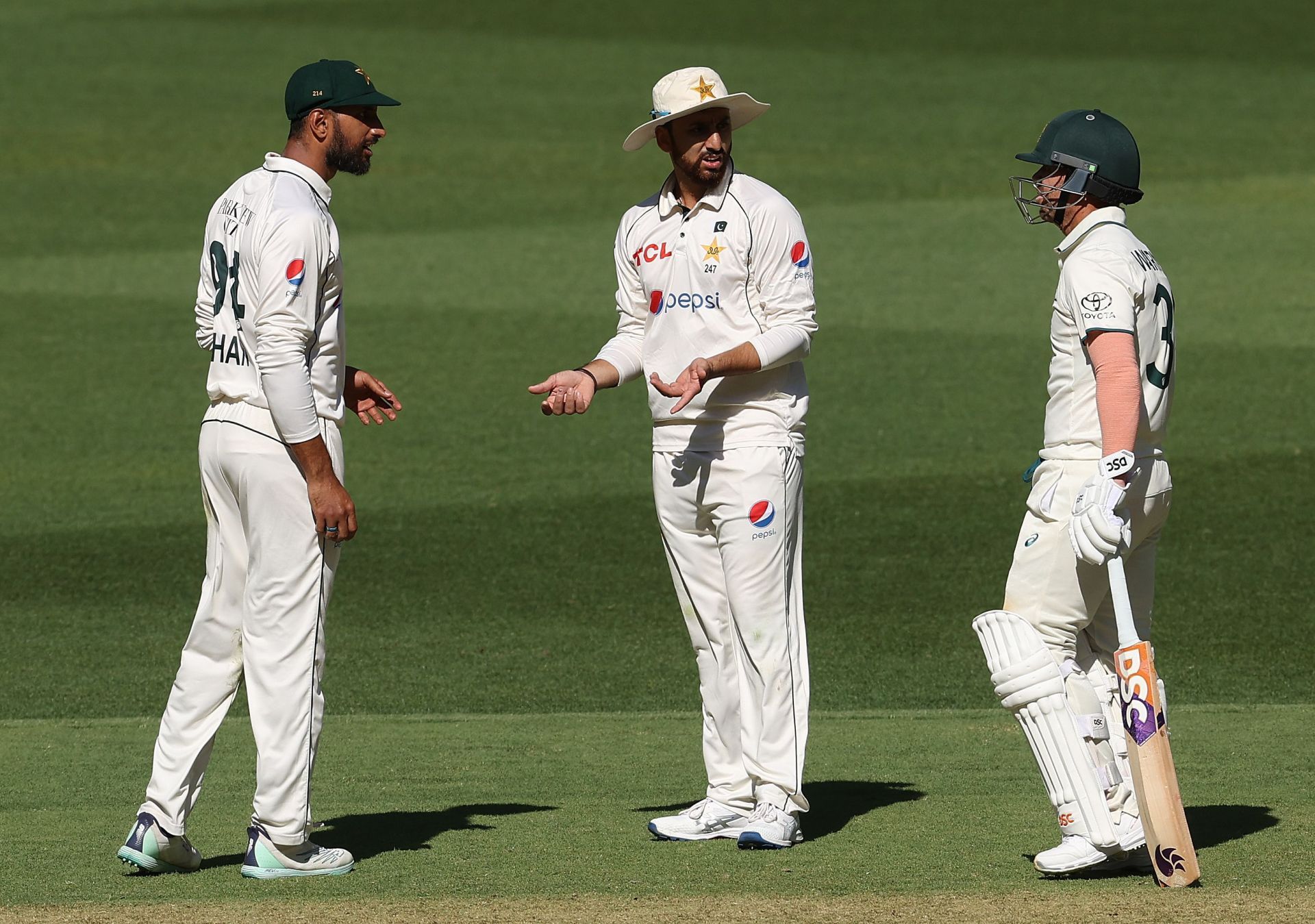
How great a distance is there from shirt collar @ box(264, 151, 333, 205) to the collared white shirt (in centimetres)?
220

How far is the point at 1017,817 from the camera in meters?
6.41

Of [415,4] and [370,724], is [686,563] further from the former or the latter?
[415,4]

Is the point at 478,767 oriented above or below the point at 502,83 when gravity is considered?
below

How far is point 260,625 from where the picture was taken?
5.73 meters

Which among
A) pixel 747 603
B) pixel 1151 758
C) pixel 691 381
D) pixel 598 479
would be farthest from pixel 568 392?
pixel 598 479

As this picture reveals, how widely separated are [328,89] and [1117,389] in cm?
246

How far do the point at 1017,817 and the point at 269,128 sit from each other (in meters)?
25.7

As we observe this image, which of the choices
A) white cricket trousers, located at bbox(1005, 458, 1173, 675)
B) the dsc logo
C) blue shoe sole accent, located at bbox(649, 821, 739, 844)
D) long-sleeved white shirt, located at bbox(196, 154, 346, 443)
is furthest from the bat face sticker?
long-sleeved white shirt, located at bbox(196, 154, 346, 443)

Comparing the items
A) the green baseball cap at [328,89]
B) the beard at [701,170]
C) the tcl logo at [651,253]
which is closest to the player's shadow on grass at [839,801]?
the tcl logo at [651,253]

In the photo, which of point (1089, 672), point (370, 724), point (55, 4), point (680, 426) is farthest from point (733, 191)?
point (55, 4)

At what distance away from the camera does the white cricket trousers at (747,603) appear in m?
6.29

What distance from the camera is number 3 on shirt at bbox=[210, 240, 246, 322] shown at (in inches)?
226

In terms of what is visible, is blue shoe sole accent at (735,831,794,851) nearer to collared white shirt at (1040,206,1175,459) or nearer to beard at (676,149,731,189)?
collared white shirt at (1040,206,1175,459)

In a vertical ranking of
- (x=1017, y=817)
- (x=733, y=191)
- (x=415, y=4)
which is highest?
(x=415, y=4)
